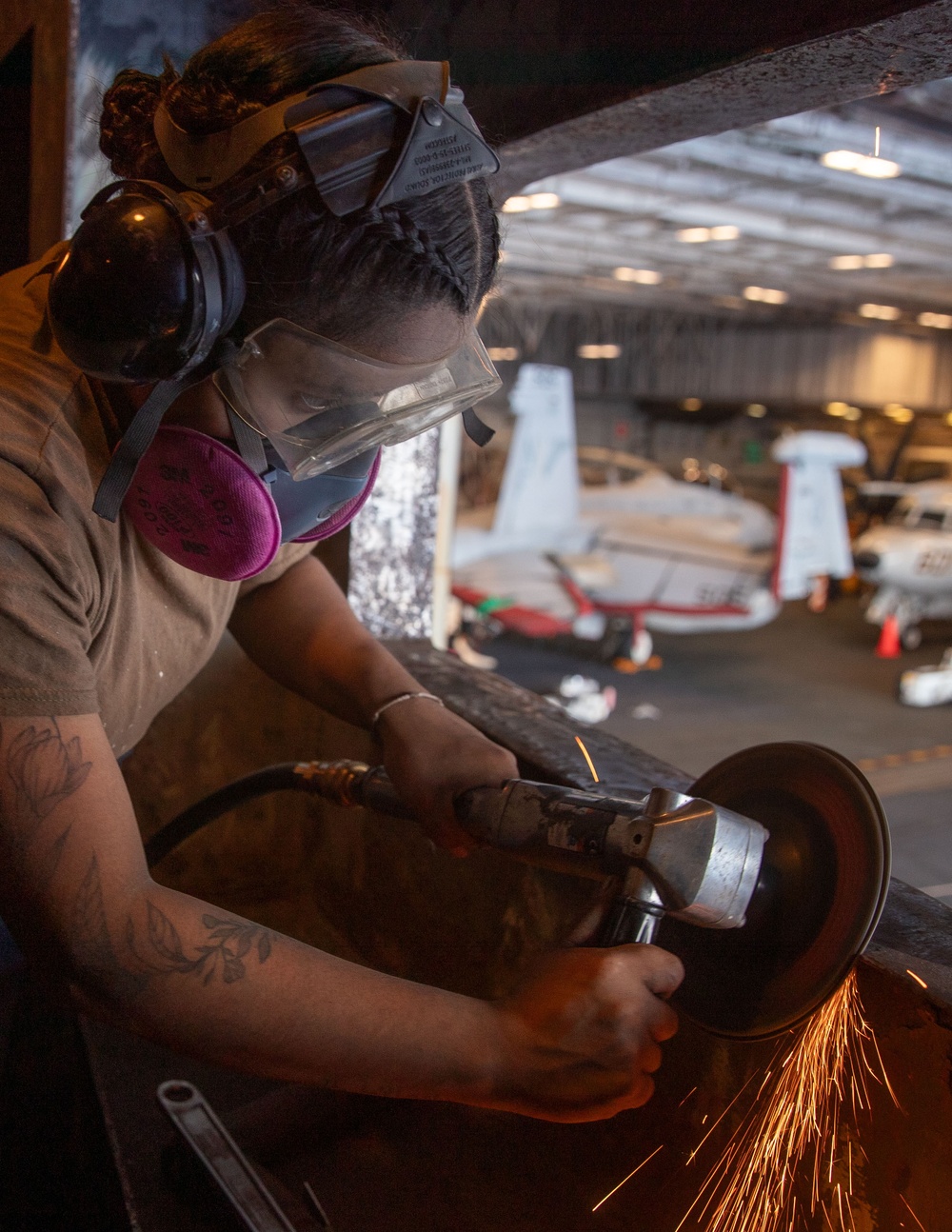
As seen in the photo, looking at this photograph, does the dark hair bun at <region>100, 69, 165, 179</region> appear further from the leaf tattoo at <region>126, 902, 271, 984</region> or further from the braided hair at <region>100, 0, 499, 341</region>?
the leaf tattoo at <region>126, 902, 271, 984</region>

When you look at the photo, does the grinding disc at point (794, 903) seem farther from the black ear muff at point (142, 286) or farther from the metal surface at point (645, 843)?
the black ear muff at point (142, 286)

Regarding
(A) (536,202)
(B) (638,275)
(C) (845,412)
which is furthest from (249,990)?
(C) (845,412)

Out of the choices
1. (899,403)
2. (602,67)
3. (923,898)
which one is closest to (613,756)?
(923,898)

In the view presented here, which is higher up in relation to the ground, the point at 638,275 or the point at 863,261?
the point at 863,261

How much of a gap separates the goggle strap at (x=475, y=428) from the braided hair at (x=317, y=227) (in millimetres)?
287

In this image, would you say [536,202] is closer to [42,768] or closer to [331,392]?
[331,392]

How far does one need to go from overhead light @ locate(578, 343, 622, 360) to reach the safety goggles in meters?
20.4

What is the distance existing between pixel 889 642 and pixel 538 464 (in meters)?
4.67

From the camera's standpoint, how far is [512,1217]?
5.27 ft

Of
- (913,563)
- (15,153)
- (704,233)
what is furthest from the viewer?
(913,563)

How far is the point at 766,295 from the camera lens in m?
15.3

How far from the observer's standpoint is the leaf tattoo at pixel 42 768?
37.6 inches

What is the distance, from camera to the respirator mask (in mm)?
968

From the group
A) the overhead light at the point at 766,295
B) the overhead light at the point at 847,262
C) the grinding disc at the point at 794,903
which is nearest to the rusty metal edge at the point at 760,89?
the grinding disc at the point at 794,903
